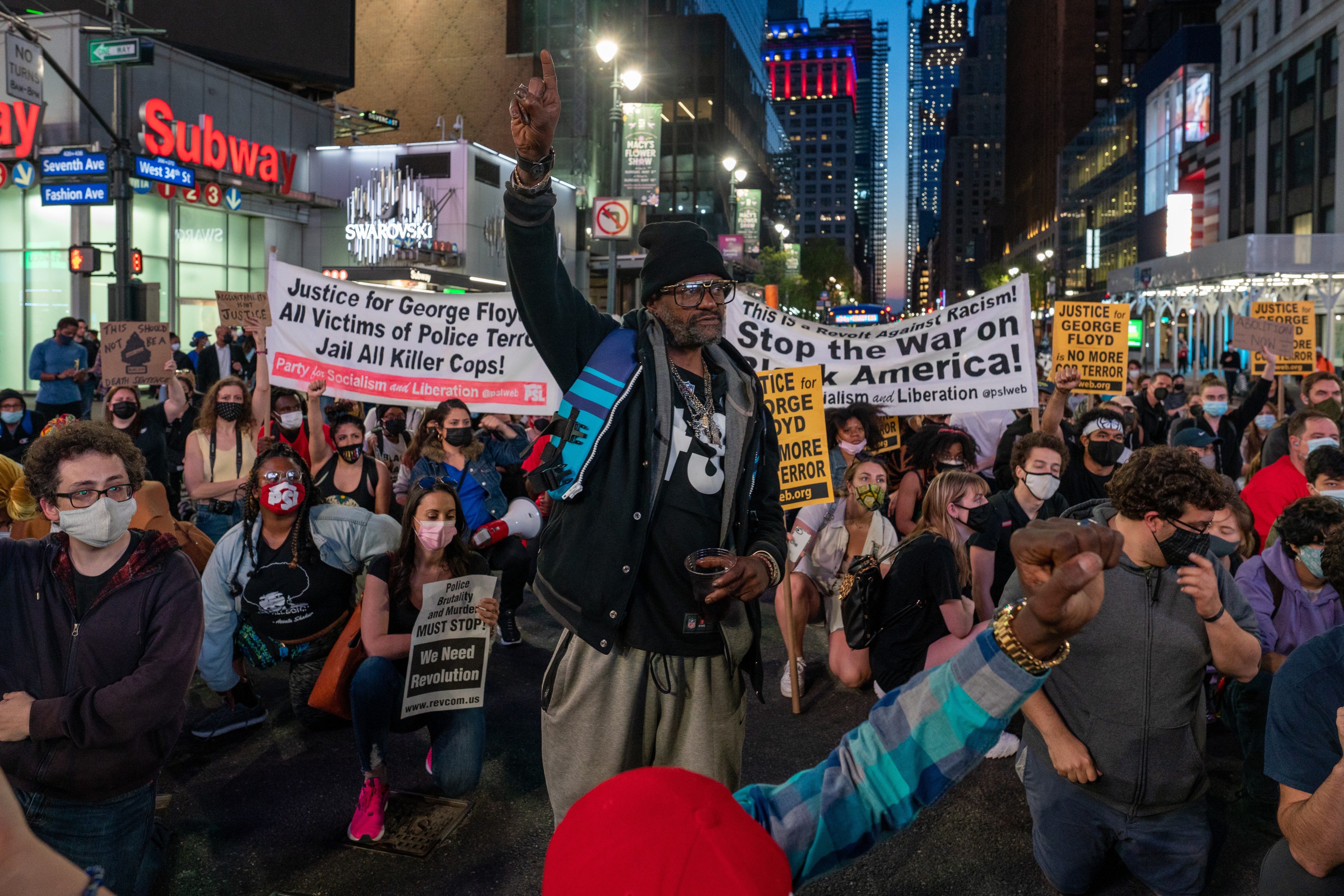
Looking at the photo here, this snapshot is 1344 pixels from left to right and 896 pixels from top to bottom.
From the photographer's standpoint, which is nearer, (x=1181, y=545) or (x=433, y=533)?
(x=1181, y=545)

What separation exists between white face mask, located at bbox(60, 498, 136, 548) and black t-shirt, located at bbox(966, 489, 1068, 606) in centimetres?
436

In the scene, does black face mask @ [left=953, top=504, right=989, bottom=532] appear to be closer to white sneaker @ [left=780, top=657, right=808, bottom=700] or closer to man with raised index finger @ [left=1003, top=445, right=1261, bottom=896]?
white sneaker @ [left=780, top=657, right=808, bottom=700]

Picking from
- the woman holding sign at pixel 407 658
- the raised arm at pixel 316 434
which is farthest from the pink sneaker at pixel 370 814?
the raised arm at pixel 316 434

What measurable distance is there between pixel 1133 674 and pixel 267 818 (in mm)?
3797

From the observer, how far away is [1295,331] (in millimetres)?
11195

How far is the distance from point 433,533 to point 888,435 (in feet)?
16.4

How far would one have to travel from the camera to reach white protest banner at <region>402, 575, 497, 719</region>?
187 inches

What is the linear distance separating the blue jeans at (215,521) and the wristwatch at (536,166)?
5627 millimetres

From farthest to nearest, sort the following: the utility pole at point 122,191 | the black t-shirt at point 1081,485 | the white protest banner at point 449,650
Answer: the utility pole at point 122,191 < the black t-shirt at point 1081,485 < the white protest banner at point 449,650

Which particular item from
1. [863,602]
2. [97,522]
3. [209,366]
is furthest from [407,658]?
[209,366]

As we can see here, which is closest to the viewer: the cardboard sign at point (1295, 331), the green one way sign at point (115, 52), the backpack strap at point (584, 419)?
the backpack strap at point (584, 419)

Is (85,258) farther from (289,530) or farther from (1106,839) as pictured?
(1106,839)

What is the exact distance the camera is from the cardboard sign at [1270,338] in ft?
35.1

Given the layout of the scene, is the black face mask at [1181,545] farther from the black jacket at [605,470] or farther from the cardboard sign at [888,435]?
the cardboard sign at [888,435]
